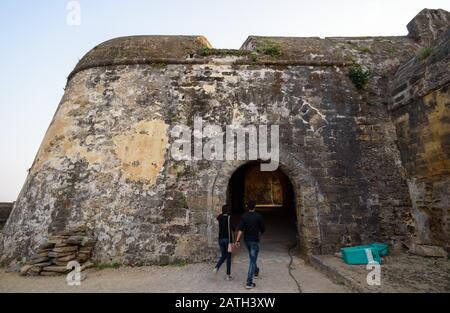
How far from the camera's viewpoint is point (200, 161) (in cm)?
657

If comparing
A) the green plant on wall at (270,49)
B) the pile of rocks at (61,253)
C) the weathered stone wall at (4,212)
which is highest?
the green plant on wall at (270,49)

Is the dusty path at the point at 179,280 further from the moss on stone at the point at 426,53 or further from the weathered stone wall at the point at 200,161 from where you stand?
the moss on stone at the point at 426,53

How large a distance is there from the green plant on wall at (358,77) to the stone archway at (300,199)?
297cm

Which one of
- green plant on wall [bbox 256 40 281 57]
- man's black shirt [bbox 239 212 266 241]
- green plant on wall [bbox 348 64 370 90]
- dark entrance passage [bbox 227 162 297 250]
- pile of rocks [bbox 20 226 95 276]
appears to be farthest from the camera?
dark entrance passage [bbox 227 162 297 250]

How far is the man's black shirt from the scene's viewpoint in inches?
183

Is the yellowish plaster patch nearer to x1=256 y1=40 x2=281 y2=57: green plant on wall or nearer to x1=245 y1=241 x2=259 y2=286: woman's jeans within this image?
x1=245 y1=241 x2=259 y2=286: woman's jeans

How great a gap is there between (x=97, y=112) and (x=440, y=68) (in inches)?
332

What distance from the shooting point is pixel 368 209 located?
250 inches

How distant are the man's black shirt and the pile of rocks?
3602 millimetres

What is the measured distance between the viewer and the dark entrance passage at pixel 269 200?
334 inches

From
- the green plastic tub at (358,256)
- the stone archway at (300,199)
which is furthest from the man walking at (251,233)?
the green plastic tub at (358,256)

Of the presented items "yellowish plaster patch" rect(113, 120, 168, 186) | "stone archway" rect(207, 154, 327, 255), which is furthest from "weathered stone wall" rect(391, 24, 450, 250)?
"yellowish plaster patch" rect(113, 120, 168, 186)
